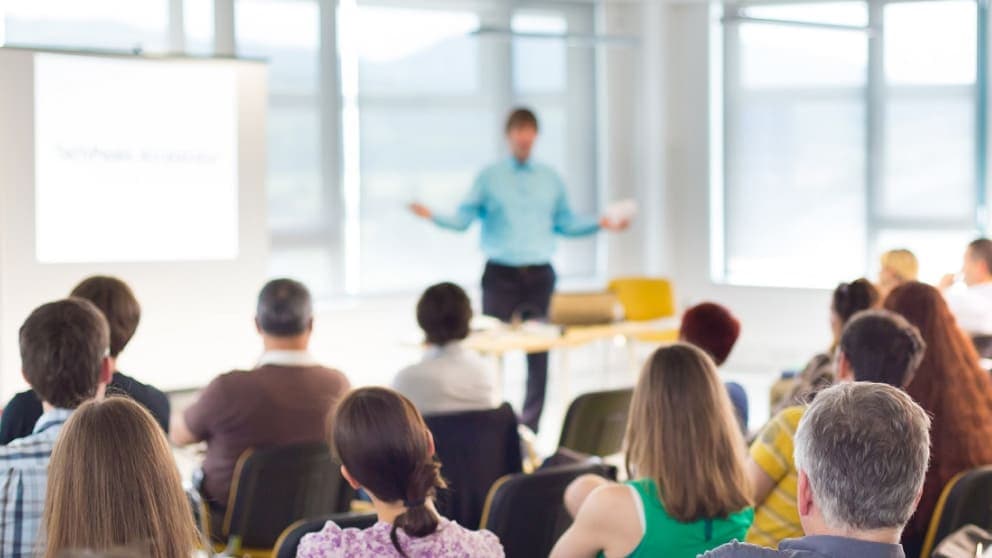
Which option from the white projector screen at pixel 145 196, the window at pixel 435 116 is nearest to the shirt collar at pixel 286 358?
the white projector screen at pixel 145 196

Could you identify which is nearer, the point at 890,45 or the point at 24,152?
the point at 24,152

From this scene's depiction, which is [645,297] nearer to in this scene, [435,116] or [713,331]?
[435,116]

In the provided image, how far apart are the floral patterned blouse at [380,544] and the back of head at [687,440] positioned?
0.60 meters

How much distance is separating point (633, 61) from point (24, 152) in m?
5.13

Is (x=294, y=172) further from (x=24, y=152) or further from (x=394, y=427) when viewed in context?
(x=394, y=427)

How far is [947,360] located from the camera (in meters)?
3.85

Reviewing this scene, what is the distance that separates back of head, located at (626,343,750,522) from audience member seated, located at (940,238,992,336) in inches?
132

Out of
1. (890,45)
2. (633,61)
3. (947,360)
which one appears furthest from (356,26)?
(947,360)

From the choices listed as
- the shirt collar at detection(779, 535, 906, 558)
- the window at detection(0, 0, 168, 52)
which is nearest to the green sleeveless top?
the shirt collar at detection(779, 535, 906, 558)

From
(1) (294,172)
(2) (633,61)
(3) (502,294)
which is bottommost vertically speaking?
(3) (502,294)

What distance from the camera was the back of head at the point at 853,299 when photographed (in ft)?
15.4

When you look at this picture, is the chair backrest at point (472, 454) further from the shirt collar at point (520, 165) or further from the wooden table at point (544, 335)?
the shirt collar at point (520, 165)

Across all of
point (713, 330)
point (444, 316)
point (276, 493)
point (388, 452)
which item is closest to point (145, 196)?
point (444, 316)

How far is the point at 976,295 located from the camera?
20.4 ft
